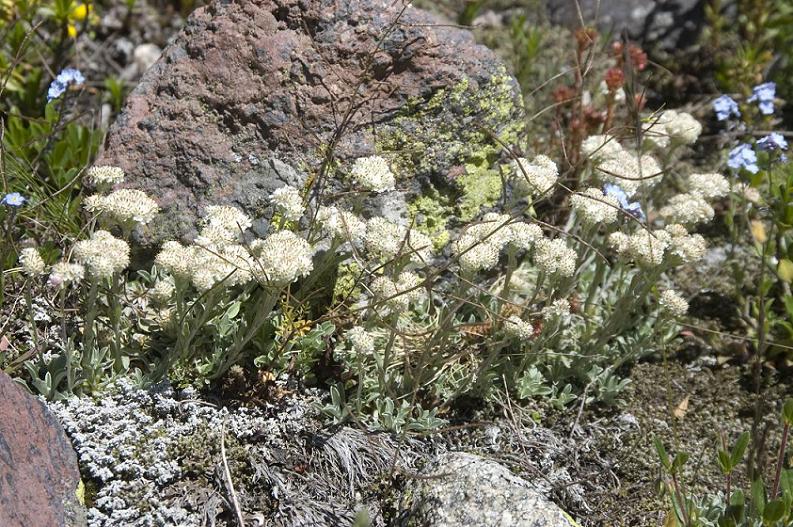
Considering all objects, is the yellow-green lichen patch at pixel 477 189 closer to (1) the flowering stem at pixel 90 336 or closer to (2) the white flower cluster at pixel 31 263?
(1) the flowering stem at pixel 90 336

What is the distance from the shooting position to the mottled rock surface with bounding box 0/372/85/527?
2.68 m

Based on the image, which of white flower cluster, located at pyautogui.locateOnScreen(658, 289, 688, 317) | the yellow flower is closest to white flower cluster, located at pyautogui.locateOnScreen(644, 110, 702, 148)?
white flower cluster, located at pyautogui.locateOnScreen(658, 289, 688, 317)

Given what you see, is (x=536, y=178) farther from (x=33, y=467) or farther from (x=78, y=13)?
(x=78, y=13)

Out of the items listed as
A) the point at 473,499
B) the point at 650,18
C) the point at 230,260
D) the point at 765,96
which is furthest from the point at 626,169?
the point at 650,18

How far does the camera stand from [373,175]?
135 inches

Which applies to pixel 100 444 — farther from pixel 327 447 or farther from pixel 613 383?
pixel 613 383

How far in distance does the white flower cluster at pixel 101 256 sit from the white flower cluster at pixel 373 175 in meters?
1.04

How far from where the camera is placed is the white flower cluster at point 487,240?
3.35 metres

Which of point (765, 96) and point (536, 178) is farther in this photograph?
point (765, 96)

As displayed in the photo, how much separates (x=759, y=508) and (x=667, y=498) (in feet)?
2.65

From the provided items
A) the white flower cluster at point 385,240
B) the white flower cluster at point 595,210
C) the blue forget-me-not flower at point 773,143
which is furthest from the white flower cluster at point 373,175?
the blue forget-me-not flower at point 773,143

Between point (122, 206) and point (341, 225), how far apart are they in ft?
2.88

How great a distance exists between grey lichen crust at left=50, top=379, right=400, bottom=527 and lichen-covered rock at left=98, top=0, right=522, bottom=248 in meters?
0.88

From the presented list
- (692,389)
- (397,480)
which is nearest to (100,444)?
(397,480)
